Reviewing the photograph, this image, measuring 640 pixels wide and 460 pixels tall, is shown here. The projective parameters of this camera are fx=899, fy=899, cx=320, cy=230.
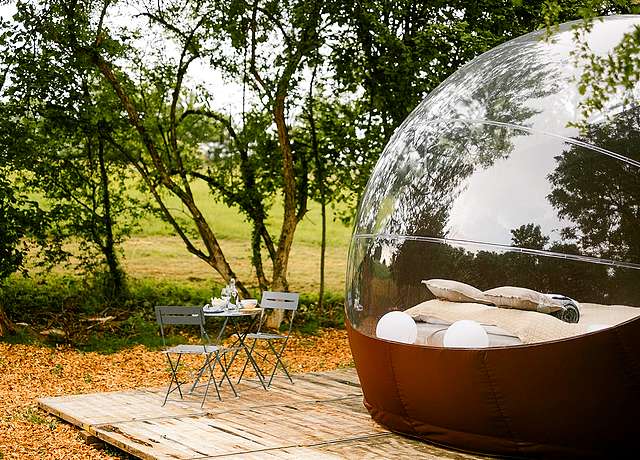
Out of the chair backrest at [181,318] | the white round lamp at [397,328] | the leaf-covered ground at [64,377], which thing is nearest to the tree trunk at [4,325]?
the leaf-covered ground at [64,377]

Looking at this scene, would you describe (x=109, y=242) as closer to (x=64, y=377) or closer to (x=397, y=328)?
(x=64, y=377)

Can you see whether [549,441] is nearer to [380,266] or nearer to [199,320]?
[380,266]

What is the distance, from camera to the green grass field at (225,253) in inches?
593

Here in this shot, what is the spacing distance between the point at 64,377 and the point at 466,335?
5.05 m

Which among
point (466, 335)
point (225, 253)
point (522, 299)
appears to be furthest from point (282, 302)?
point (225, 253)

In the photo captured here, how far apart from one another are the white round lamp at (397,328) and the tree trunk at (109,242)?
272 inches

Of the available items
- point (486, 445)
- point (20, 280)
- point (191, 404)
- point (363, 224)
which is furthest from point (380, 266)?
point (20, 280)

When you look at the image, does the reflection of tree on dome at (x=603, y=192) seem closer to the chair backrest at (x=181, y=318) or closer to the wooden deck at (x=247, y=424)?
the wooden deck at (x=247, y=424)

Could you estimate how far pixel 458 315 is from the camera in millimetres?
6145

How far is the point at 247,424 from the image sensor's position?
6.87 meters

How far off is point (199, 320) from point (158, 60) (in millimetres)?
5893

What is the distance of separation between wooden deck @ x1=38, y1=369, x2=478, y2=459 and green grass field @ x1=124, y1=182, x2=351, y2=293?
6139 millimetres

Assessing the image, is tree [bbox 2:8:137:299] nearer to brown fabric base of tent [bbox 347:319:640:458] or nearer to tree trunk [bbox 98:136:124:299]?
tree trunk [bbox 98:136:124:299]

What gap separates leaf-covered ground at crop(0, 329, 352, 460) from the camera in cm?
681
